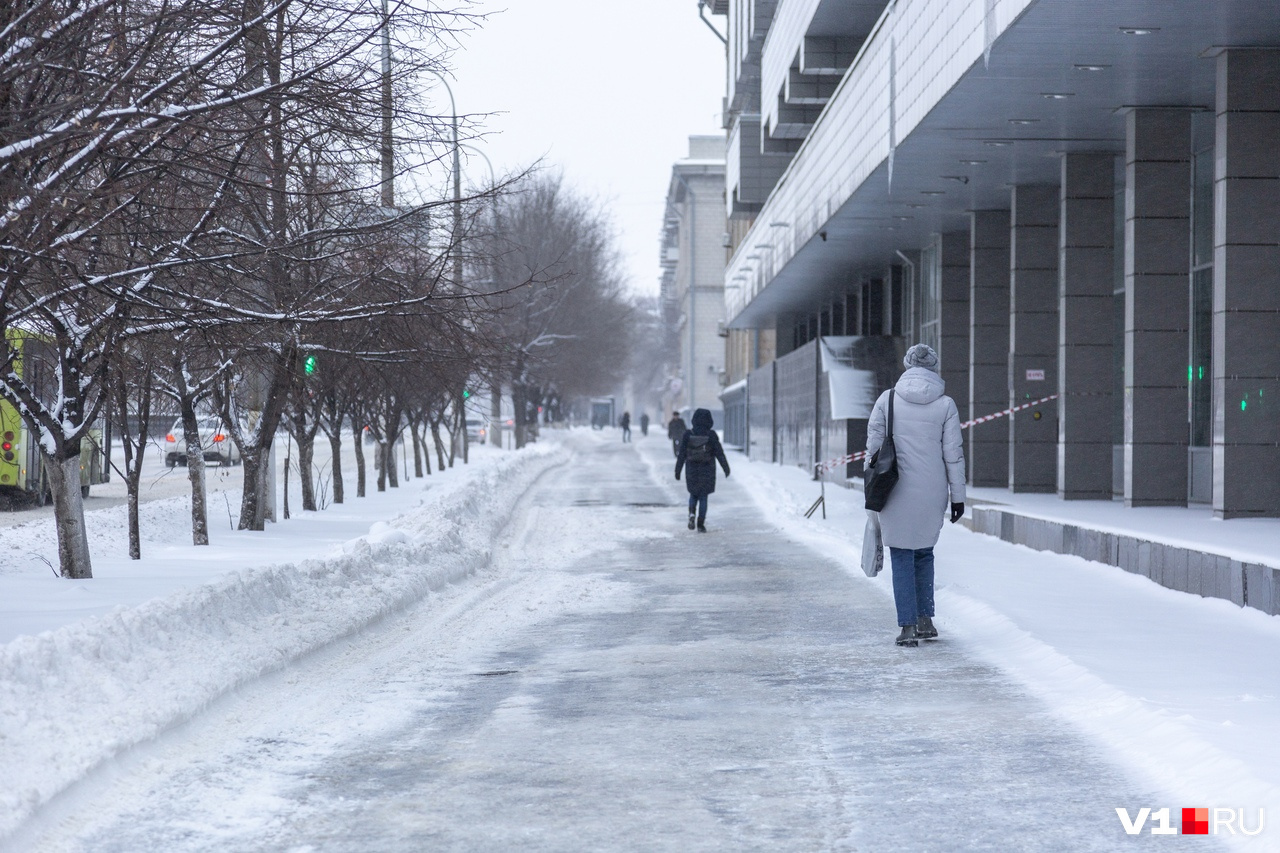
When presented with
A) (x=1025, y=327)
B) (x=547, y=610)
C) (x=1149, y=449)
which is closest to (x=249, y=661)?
(x=547, y=610)

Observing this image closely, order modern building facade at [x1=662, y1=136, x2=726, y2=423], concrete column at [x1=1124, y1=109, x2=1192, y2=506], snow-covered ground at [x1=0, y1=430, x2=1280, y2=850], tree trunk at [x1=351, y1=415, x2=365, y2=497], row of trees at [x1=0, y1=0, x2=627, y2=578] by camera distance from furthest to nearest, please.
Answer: modern building facade at [x1=662, y1=136, x2=726, y2=423] → tree trunk at [x1=351, y1=415, x2=365, y2=497] → concrete column at [x1=1124, y1=109, x2=1192, y2=506] → row of trees at [x1=0, y1=0, x2=627, y2=578] → snow-covered ground at [x1=0, y1=430, x2=1280, y2=850]

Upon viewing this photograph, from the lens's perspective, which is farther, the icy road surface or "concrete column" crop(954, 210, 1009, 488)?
"concrete column" crop(954, 210, 1009, 488)

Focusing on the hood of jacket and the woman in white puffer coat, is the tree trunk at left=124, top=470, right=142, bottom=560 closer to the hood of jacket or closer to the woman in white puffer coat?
the woman in white puffer coat

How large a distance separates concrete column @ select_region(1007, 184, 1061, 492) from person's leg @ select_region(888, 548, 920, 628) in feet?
46.9

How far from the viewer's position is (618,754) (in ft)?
20.5

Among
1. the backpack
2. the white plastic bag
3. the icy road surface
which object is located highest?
the backpack

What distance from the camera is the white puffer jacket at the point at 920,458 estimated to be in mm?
9406

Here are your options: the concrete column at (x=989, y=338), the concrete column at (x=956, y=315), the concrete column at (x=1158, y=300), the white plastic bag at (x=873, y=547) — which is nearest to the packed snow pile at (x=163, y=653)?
the white plastic bag at (x=873, y=547)

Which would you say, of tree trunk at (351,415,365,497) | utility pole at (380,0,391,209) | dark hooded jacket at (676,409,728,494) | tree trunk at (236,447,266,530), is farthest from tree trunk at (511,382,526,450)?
utility pole at (380,0,391,209)

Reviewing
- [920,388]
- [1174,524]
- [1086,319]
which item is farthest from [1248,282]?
[920,388]

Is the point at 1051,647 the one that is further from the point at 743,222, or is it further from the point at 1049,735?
the point at 743,222

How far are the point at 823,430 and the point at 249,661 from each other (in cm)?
2736

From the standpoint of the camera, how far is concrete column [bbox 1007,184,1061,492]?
23.2 m

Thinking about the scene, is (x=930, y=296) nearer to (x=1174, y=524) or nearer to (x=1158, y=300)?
(x=1158, y=300)
